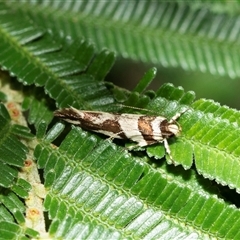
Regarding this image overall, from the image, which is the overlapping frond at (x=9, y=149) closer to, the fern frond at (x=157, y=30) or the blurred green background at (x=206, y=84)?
the fern frond at (x=157, y=30)

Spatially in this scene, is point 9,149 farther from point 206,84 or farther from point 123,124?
point 206,84

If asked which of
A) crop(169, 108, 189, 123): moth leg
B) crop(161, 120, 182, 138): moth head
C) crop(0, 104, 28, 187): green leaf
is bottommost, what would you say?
crop(0, 104, 28, 187): green leaf

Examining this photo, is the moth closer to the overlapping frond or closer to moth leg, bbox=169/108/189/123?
moth leg, bbox=169/108/189/123

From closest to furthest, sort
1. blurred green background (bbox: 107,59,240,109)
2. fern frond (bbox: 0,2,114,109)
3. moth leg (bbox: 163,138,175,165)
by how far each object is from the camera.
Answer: moth leg (bbox: 163,138,175,165)
fern frond (bbox: 0,2,114,109)
blurred green background (bbox: 107,59,240,109)

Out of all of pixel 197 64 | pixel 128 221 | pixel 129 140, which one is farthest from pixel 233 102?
pixel 128 221

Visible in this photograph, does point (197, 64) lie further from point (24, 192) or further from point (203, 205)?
point (24, 192)

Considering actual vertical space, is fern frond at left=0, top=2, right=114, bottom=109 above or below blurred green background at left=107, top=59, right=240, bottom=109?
below

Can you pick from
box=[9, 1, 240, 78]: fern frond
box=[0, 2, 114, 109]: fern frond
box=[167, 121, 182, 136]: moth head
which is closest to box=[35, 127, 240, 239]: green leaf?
box=[167, 121, 182, 136]: moth head
